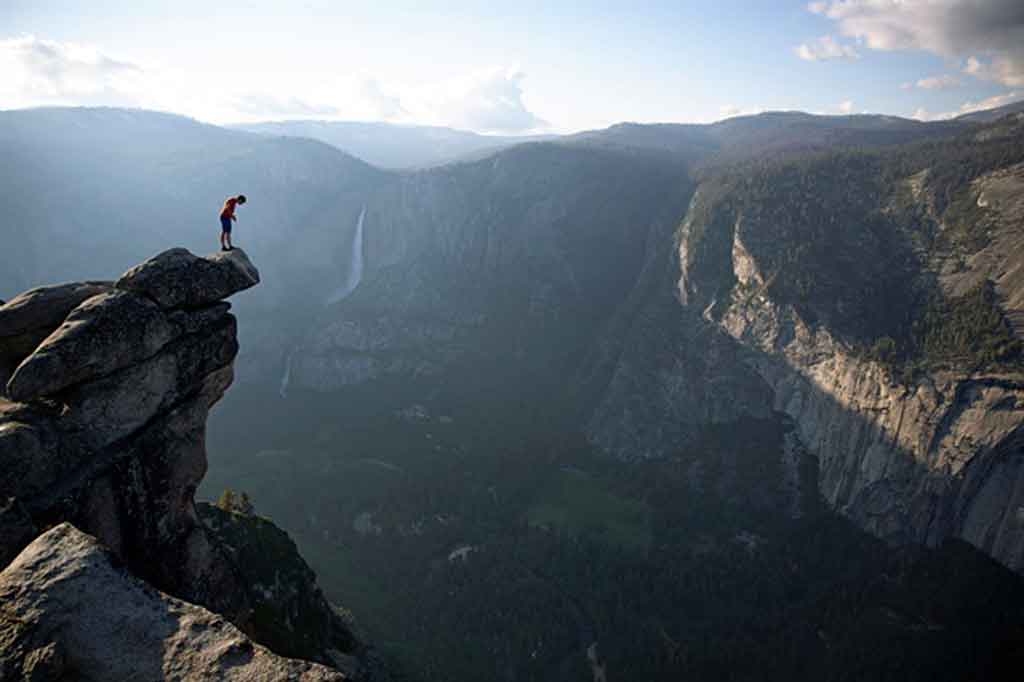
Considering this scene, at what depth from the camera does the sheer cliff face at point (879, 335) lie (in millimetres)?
92812

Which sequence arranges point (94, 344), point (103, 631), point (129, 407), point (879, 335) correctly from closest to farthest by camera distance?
point (103, 631)
point (94, 344)
point (129, 407)
point (879, 335)

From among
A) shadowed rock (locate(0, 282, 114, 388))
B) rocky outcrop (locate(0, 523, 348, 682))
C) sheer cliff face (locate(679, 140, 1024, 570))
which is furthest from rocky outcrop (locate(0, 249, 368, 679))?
sheer cliff face (locate(679, 140, 1024, 570))

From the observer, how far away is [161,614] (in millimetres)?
18219

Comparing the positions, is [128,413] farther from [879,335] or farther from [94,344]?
[879,335]

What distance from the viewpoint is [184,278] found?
2816 centimetres

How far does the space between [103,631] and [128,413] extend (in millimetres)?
11331

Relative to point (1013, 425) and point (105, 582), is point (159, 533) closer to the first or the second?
point (105, 582)

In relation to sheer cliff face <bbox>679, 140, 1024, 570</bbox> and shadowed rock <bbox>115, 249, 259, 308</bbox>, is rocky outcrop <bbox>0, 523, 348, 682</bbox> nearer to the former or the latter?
shadowed rock <bbox>115, 249, 259, 308</bbox>

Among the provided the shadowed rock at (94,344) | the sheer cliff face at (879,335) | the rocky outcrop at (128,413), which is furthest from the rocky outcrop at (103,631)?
the sheer cliff face at (879,335)

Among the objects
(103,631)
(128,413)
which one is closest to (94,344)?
(128,413)

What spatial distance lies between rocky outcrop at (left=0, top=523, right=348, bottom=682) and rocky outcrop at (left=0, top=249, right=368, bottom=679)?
3.29 m

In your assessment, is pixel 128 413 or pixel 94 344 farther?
pixel 128 413

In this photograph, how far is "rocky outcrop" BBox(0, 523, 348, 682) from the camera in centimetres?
1639

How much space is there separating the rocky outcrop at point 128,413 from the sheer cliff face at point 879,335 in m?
106
